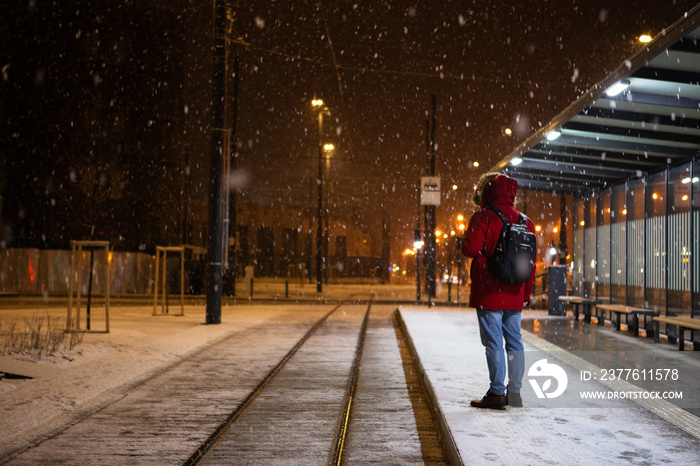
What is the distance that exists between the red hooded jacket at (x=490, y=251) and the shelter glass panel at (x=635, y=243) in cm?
938

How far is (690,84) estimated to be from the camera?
916 centimetres

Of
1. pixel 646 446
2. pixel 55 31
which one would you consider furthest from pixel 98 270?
pixel 646 446

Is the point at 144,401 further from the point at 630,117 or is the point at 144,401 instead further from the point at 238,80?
the point at 238,80

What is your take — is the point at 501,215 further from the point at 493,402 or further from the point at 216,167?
the point at 216,167

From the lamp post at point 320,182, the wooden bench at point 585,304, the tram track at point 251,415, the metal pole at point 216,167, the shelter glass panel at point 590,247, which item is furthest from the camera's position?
the lamp post at point 320,182

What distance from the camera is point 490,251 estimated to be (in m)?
6.02

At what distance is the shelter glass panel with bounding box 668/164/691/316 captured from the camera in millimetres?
12250

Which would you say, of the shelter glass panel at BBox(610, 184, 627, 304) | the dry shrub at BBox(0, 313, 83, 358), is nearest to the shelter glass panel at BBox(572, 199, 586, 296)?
the shelter glass panel at BBox(610, 184, 627, 304)

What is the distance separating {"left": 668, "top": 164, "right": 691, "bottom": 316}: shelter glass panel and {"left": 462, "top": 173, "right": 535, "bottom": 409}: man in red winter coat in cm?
722

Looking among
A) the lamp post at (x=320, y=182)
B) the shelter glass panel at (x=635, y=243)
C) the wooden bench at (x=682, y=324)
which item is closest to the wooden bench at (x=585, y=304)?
the shelter glass panel at (x=635, y=243)

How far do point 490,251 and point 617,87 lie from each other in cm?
467

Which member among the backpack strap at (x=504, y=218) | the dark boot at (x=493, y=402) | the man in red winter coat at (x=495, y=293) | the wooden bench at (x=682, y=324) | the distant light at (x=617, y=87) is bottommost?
the dark boot at (x=493, y=402)

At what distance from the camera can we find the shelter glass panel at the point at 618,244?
15.6 m

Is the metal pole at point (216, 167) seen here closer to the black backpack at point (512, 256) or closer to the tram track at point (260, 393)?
the tram track at point (260, 393)
